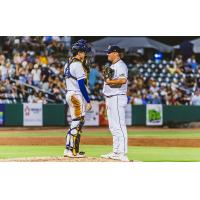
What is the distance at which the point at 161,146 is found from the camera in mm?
8820

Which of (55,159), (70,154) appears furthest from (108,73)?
(55,159)

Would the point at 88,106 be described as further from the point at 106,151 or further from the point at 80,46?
the point at 80,46

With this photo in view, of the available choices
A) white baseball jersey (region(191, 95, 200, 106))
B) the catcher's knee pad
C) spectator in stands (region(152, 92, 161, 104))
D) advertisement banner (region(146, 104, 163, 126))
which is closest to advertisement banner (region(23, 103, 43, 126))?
the catcher's knee pad

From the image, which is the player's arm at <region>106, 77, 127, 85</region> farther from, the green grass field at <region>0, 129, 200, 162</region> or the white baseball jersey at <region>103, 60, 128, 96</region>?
the green grass field at <region>0, 129, 200, 162</region>

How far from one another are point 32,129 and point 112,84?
1899 millimetres

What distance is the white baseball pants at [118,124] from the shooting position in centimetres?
823

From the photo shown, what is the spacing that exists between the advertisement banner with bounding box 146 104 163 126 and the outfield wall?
2.3 inches

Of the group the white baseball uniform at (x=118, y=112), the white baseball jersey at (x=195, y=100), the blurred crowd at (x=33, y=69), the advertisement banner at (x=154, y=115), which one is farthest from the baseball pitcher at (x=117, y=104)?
the advertisement banner at (x=154, y=115)

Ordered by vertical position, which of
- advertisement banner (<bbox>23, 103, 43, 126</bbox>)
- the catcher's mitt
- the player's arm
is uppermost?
the catcher's mitt

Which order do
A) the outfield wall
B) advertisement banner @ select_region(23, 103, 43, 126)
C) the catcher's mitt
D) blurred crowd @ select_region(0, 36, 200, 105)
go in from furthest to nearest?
advertisement banner @ select_region(23, 103, 43, 126), blurred crowd @ select_region(0, 36, 200, 105), the outfield wall, the catcher's mitt

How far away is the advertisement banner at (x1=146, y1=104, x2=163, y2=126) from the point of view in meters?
9.77

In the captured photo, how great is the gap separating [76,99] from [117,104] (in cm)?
55

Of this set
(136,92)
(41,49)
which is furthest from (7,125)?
(136,92)
